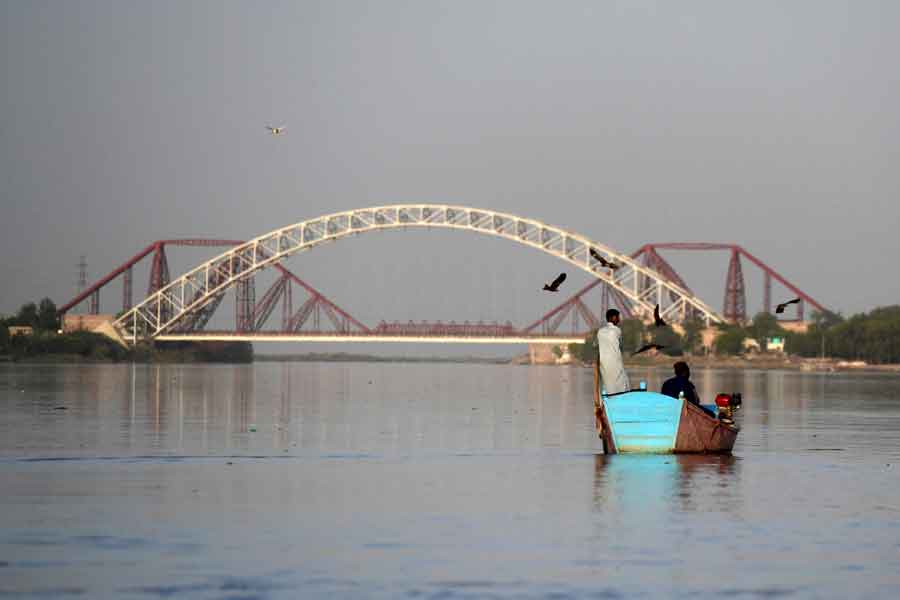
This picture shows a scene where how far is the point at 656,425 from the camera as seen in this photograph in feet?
91.2

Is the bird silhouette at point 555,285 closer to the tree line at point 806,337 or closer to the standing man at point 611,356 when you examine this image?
the standing man at point 611,356

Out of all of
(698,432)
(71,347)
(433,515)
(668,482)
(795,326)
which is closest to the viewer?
(433,515)

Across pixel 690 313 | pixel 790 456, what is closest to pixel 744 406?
pixel 790 456

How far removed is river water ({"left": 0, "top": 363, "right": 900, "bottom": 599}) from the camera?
1465cm

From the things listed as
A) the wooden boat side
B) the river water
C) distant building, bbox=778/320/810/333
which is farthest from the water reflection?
distant building, bbox=778/320/810/333

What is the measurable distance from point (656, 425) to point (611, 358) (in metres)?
1.26

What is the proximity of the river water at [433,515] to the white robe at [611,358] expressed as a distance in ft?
3.79

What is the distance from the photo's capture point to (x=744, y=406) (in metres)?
54.2

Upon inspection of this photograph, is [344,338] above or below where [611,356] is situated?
above

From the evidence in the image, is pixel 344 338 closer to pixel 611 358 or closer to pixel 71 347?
pixel 71 347

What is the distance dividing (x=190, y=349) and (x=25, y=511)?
16979cm

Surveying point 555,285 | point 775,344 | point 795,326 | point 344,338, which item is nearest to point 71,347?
point 344,338

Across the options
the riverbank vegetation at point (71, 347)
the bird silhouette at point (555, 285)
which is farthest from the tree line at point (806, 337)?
the bird silhouette at point (555, 285)

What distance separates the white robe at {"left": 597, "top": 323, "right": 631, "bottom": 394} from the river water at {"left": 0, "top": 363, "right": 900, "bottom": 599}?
1.15m
